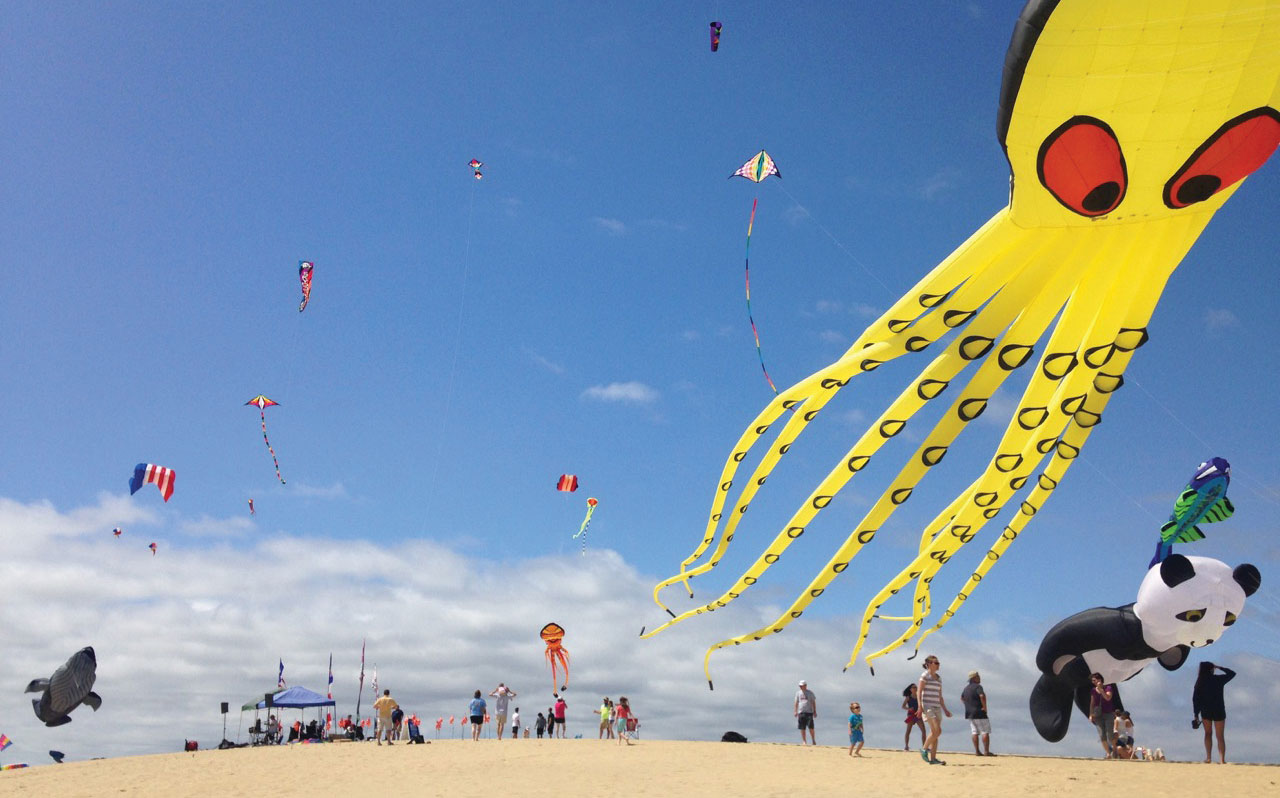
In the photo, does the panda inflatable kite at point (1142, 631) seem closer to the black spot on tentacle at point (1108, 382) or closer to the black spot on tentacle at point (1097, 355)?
the black spot on tentacle at point (1108, 382)

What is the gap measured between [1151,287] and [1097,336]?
23.8 inches

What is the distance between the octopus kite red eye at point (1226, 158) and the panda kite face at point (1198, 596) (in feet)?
33.1

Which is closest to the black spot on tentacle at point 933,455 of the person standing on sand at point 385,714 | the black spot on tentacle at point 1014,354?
the black spot on tentacle at point 1014,354

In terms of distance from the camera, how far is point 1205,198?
24.0 feet

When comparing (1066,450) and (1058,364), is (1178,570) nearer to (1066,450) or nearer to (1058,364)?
(1066,450)

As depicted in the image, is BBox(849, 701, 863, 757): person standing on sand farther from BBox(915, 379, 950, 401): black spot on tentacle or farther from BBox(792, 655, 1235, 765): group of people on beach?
BBox(915, 379, 950, 401): black spot on tentacle

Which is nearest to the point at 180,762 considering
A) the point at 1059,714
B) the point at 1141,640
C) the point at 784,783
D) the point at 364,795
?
the point at 364,795

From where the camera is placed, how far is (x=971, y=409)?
28.5 ft

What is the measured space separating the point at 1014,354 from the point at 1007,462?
46.4 inches

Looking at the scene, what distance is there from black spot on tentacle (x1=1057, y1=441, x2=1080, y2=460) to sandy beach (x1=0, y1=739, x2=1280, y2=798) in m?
3.85

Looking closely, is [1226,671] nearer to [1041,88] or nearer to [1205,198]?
[1205,198]

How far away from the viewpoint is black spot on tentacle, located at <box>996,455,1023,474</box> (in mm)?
8789

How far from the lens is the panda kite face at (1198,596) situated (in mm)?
15141

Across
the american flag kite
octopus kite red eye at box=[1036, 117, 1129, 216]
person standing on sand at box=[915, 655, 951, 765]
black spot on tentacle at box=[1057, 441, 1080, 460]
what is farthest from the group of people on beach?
the american flag kite
